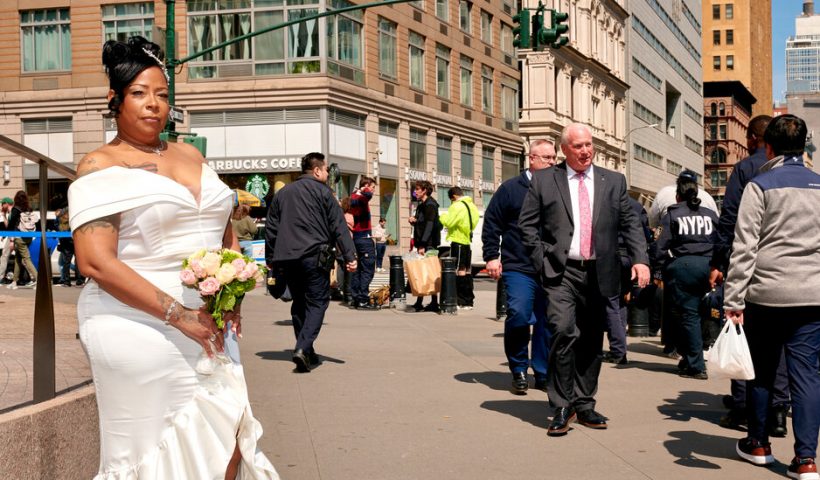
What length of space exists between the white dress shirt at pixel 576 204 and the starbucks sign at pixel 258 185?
28986 millimetres

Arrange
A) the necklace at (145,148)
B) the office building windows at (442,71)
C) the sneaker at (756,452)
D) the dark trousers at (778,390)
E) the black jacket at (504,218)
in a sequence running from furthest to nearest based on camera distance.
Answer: the office building windows at (442,71), the black jacket at (504,218), the dark trousers at (778,390), the sneaker at (756,452), the necklace at (145,148)

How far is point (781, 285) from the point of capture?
5.62 meters

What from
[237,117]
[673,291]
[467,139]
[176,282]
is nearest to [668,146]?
[467,139]

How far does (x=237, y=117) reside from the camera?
3569 cm

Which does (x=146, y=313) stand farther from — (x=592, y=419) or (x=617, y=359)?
(x=617, y=359)

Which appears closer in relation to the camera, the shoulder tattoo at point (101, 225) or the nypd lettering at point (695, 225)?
the shoulder tattoo at point (101, 225)

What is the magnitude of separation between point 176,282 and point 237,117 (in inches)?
1295

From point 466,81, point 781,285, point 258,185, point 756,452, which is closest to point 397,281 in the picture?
point 756,452

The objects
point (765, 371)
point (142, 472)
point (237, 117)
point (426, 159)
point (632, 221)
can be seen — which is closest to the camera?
point (142, 472)

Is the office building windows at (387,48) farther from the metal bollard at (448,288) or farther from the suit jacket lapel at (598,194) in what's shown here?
the suit jacket lapel at (598,194)

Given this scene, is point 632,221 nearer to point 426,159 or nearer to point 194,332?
point 194,332

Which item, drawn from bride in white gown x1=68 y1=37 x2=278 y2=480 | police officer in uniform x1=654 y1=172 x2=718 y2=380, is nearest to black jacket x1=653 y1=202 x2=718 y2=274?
police officer in uniform x1=654 y1=172 x2=718 y2=380

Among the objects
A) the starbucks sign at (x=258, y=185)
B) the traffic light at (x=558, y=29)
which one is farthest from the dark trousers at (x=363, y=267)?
the starbucks sign at (x=258, y=185)

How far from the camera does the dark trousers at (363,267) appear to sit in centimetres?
1631
